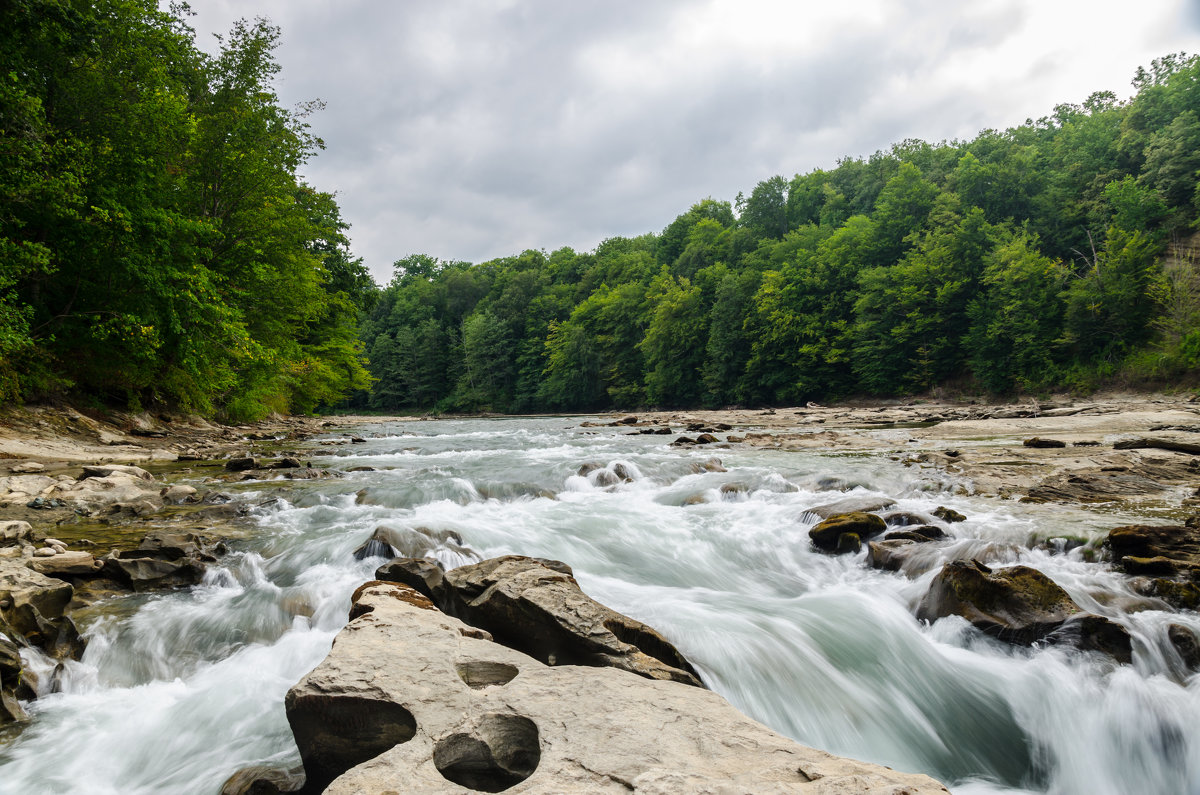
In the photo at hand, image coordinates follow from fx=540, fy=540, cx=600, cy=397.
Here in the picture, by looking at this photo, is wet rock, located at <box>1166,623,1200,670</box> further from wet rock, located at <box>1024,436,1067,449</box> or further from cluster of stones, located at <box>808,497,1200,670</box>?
wet rock, located at <box>1024,436,1067,449</box>

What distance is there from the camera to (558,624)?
3.42m

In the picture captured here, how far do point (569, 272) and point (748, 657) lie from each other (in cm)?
8568

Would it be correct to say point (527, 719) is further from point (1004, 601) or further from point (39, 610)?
point (1004, 601)

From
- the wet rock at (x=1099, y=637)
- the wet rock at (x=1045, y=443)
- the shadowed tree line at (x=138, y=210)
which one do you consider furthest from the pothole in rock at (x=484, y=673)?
the wet rock at (x=1045, y=443)

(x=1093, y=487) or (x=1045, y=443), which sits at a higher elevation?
(x=1045, y=443)

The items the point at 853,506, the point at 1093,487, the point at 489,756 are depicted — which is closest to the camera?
the point at 489,756

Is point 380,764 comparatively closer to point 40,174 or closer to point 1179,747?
point 1179,747

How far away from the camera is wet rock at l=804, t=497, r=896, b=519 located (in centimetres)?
762

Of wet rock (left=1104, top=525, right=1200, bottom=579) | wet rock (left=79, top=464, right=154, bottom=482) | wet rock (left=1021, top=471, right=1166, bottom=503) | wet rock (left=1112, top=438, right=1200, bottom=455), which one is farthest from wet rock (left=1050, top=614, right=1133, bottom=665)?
wet rock (left=79, top=464, right=154, bottom=482)

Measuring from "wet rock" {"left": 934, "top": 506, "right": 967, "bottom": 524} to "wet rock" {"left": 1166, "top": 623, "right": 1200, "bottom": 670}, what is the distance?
2.86 m

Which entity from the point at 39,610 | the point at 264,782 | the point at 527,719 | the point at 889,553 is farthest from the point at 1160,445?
the point at 39,610

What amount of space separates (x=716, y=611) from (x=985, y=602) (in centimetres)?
231

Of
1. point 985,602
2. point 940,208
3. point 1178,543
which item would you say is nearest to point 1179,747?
point 985,602

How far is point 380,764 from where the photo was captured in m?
2.08
